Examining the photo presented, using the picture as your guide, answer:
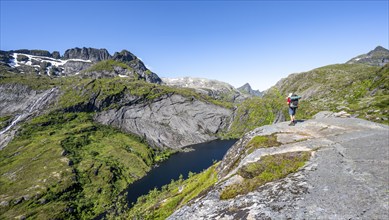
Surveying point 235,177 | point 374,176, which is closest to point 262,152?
point 235,177

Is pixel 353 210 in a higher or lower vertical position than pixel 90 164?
higher

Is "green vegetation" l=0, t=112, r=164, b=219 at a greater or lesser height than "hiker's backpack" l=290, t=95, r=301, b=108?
lesser

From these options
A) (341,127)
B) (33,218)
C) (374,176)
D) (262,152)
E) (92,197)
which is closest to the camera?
(374,176)

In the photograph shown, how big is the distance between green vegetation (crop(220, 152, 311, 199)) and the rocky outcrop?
54 centimetres

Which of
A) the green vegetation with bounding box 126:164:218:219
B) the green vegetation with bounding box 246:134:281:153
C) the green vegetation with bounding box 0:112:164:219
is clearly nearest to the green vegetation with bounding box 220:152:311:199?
the green vegetation with bounding box 126:164:218:219

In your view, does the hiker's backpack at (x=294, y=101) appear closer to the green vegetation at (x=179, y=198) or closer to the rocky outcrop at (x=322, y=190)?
the rocky outcrop at (x=322, y=190)

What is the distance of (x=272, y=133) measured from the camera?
90.2ft

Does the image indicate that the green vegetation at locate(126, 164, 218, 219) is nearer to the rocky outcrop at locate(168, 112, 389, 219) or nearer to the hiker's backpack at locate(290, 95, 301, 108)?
the rocky outcrop at locate(168, 112, 389, 219)

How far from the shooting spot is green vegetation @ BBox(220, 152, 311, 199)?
16328 millimetres

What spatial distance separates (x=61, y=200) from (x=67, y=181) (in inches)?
662

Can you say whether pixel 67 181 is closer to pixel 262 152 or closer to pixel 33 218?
pixel 33 218

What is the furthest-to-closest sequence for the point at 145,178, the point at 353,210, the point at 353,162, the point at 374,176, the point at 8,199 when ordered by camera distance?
the point at 145,178
the point at 8,199
the point at 353,162
the point at 374,176
the point at 353,210

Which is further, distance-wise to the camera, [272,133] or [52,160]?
[52,160]

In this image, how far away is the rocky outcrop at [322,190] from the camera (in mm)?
12023
